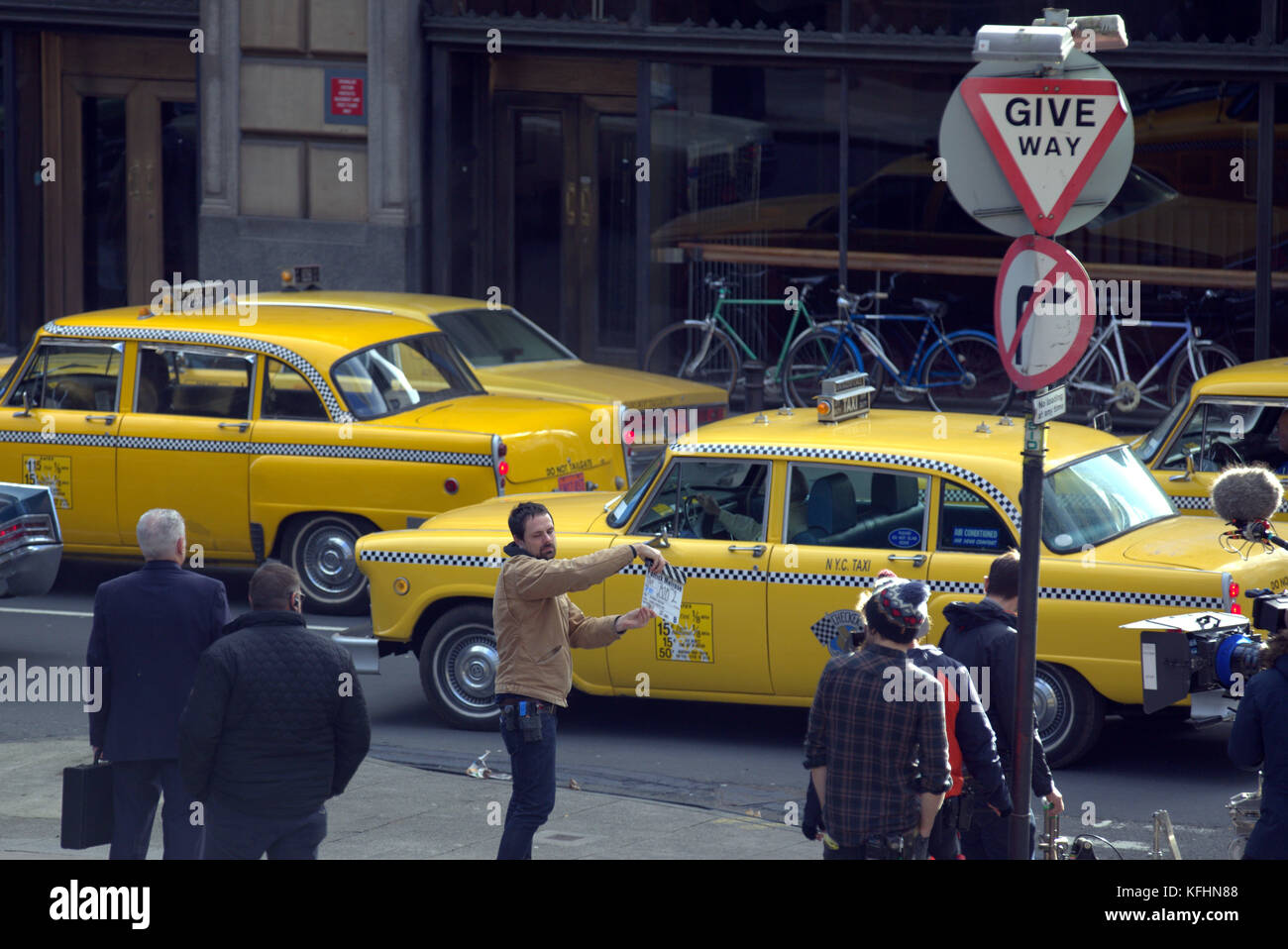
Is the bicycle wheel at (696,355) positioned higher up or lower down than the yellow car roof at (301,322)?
lower down

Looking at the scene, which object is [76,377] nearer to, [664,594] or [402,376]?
[402,376]

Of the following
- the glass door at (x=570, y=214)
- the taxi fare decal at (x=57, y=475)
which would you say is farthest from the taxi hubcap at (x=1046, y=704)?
the glass door at (x=570, y=214)

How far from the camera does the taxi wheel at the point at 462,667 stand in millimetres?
9445

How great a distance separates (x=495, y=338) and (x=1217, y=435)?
6027mm

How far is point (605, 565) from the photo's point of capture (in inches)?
275

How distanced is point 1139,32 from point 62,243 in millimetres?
12488

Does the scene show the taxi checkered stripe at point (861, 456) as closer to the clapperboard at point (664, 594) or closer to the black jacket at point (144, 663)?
the clapperboard at point (664, 594)

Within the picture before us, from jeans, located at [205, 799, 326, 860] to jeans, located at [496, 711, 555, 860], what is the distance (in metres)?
1.09

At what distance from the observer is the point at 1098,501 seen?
8.98 metres

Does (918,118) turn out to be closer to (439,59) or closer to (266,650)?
(439,59)

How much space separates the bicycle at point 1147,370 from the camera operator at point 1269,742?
444 inches

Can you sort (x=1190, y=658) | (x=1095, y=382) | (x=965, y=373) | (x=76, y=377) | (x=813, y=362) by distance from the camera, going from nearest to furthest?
(x=1190, y=658)
(x=76, y=377)
(x=1095, y=382)
(x=965, y=373)
(x=813, y=362)

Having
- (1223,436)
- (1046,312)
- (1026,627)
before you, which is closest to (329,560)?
(1223,436)

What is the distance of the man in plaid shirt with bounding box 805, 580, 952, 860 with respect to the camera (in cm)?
570
